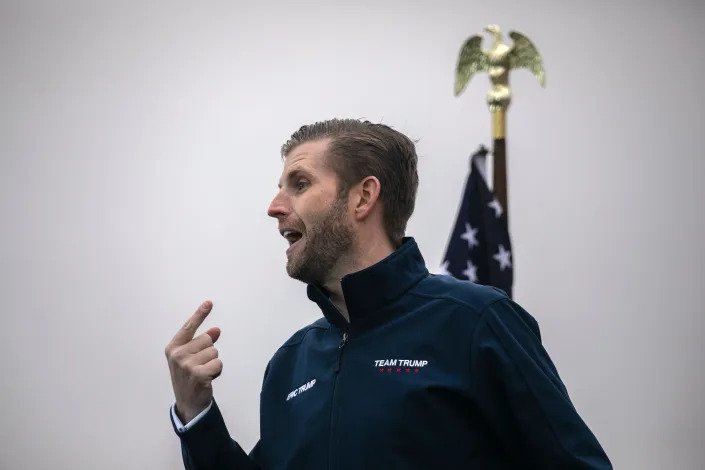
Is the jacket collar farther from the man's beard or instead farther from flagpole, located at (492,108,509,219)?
flagpole, located at (492,108,509,219)

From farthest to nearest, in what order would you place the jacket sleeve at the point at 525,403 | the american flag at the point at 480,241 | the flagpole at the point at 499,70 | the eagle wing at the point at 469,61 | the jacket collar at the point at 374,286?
the eagle wing at the point at 469,61 < the flagpole at the point at 499,70 < the american flag at the point at 480,241 < the jacket collar at the point at 374,286 < the jacket sleeve at the point at 525,403

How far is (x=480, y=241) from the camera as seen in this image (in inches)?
135

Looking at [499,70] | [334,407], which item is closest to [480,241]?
[499,70]

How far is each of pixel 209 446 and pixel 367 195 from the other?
0.58m

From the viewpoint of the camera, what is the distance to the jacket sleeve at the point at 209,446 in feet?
5.26

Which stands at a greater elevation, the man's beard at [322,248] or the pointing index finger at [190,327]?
the man's beard at [322,248]

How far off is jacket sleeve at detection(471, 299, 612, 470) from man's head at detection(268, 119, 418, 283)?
352 mm

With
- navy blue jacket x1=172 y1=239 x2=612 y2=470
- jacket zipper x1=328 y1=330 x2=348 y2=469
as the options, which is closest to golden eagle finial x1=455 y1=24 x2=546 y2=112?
navy blue jacket x1=172 y1=239 x2=612 y2=470

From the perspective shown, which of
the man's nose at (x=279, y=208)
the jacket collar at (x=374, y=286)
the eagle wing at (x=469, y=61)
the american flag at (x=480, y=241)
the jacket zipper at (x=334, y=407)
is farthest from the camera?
the eagle wing at (x=469, y=61)

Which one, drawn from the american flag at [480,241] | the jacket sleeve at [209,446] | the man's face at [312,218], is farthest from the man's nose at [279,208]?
the american flag at [480,241]

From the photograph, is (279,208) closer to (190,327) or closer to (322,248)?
(322,248)

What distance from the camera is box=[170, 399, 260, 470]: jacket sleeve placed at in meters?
1.60

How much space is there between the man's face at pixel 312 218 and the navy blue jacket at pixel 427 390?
8 cm

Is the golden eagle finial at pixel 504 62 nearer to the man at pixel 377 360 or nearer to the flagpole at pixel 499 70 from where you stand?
the flagpole at pixel 499 70
